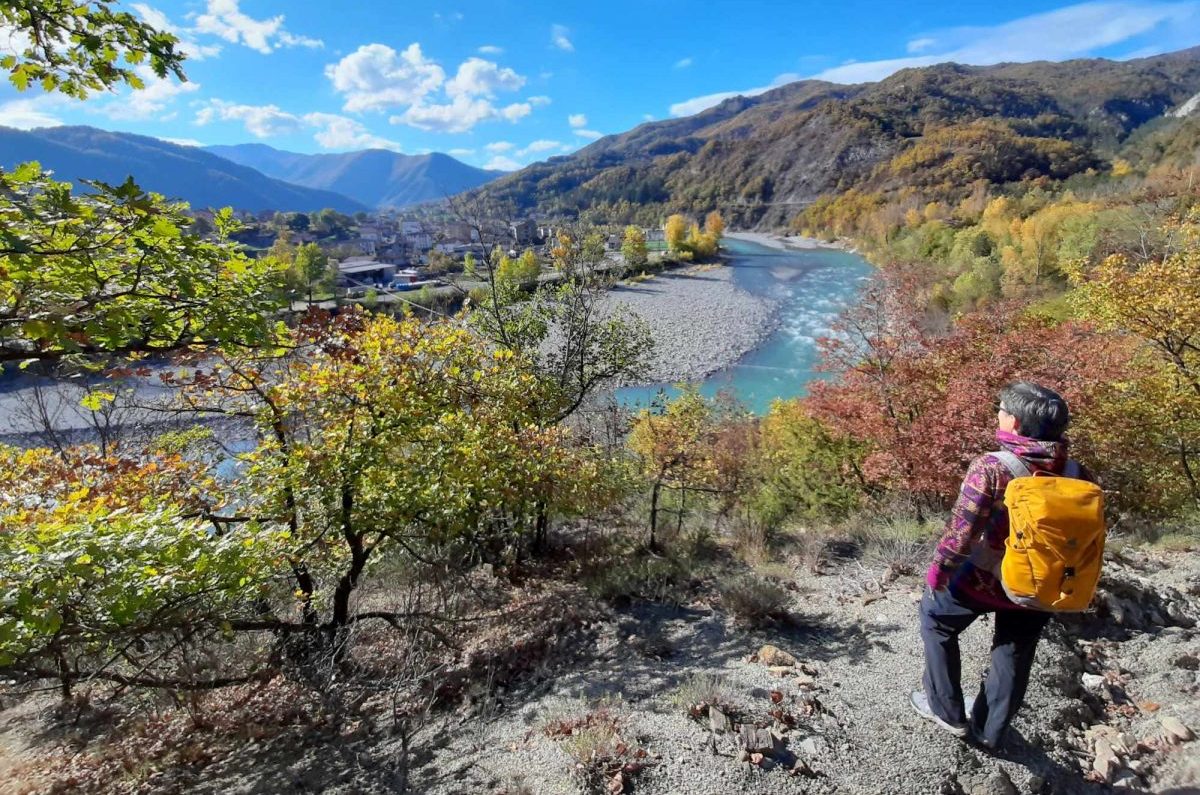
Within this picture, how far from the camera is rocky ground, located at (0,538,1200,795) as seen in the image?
294 centimetres

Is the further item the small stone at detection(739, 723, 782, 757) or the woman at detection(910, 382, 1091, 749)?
the small stone at detection(739, 723, 782, 757)

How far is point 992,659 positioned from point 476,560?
661 centimetres

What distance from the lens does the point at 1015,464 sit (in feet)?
7.94

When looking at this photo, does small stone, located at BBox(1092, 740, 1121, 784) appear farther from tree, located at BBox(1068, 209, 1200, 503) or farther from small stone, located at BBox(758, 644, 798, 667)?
tree, located at BBox(1068, 209, 1200, 503)

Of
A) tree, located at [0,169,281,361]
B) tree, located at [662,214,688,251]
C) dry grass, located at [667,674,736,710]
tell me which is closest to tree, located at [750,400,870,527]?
dry grass, located at [667,674,736,710]

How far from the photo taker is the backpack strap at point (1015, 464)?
239 centimetres

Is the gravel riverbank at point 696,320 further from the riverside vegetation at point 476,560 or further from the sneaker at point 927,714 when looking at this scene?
the sneaker at point 927,714

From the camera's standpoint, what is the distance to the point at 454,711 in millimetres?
4613

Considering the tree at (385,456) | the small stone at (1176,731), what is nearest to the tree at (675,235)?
the tree at (385,456)

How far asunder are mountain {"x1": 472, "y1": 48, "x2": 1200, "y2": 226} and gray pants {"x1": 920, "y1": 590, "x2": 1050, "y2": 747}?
9938 centimetres

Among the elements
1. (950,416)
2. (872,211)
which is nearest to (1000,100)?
(872,211)

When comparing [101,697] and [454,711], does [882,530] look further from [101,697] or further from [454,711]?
[101,697]

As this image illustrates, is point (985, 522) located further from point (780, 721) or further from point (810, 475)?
point (810, 475)

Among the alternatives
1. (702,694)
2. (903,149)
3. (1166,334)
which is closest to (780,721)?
(702,694)
